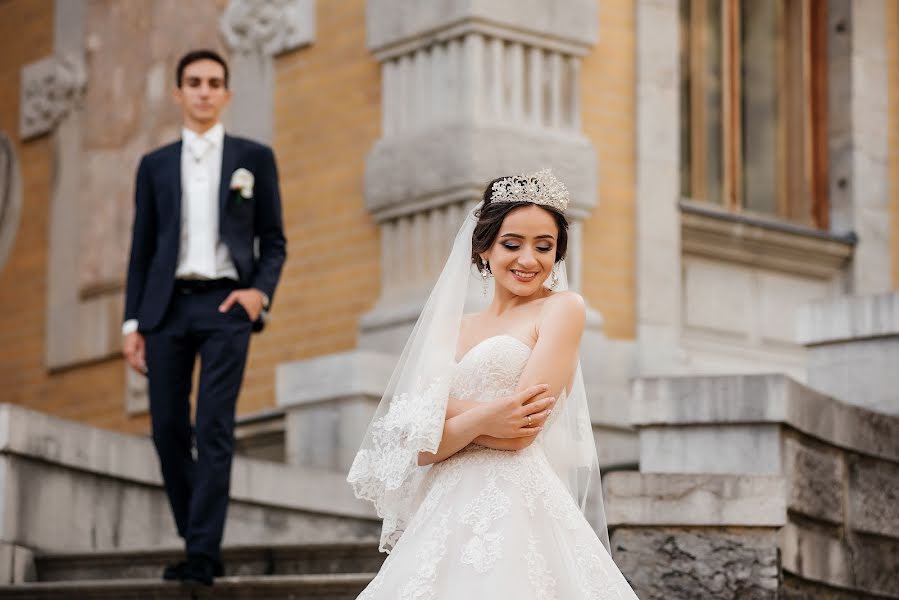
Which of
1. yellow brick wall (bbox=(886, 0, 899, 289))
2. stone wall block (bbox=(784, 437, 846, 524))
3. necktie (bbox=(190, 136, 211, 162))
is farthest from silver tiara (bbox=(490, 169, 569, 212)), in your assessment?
yellow brick wall (bbox=(886, 0, 899, 289))

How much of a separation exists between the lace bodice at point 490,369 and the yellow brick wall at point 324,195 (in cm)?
668

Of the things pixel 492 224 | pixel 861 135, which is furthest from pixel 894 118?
pixel 492 224

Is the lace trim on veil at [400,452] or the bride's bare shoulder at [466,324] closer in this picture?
the lace trim on veil at [400,452]

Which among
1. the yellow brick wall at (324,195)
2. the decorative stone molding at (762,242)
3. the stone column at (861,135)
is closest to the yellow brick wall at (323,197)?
the yellow brick wall at (324,195)

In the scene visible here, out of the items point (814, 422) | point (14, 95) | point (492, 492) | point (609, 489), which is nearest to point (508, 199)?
point (492, 492)

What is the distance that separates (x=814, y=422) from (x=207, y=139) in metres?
2.66

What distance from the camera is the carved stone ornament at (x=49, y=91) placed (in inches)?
612

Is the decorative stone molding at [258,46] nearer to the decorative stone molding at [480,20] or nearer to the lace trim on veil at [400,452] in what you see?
the decorative stone molding at [480,20]

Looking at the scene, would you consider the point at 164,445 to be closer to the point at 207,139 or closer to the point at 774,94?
the point at 207,139

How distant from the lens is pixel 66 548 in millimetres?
9945

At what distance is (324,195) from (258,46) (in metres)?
1.26

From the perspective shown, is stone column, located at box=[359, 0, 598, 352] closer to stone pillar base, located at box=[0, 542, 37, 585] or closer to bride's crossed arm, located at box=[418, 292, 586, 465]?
stone pillar base, located at box=[0, 542, 37, 585]

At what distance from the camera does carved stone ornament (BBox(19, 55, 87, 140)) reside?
1554 centimetres

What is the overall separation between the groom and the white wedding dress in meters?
2.22
